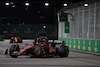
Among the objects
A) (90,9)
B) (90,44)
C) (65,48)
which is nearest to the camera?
(65,48)

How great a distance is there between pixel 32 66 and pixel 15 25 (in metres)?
61.7

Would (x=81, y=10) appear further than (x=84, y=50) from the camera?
Yes

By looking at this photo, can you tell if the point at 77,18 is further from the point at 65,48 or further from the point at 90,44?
the point at 65,48

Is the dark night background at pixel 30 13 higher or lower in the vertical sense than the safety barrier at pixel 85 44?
higher

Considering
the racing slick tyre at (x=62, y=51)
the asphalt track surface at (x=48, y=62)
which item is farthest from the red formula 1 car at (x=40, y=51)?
the asphalt track surface at (x=48, y=62)

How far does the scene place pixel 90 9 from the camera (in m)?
25.1

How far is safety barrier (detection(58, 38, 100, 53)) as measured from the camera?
20516 mm

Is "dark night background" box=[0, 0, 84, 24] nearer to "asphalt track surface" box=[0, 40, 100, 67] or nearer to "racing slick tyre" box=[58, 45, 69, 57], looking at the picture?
"racing slick tyre" box=[58, 45, 69, 57]

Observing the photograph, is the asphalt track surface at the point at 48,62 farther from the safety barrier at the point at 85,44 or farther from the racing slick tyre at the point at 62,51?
the safety barrier at the point at 85,44

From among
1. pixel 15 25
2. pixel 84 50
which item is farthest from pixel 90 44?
pixel 15 25

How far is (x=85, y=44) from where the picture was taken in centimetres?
2264

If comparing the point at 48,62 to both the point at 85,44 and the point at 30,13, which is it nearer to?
the point at 85,44

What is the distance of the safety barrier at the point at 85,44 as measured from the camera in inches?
808

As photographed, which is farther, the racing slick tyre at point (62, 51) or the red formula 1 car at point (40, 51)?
the racing slick tyre at point (62, 51)
